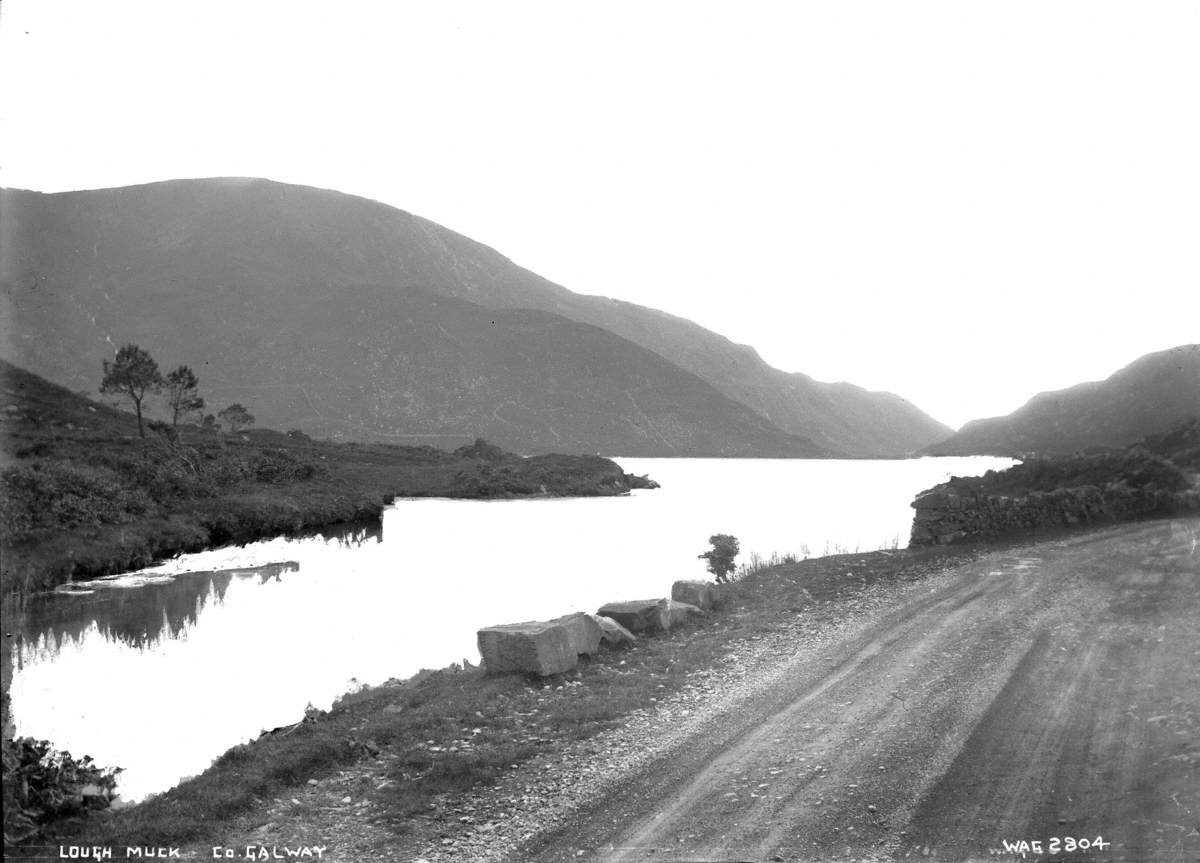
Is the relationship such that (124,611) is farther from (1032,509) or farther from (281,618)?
(1032,509)

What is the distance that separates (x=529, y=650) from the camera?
13.3 meters

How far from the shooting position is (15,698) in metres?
15.4

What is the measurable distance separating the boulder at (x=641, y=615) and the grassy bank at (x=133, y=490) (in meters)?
9.61

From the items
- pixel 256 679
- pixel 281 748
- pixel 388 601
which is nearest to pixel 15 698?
pixel 256 679

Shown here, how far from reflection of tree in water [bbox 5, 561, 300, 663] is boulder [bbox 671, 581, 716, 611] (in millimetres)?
12278

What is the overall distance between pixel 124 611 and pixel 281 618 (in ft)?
15.1

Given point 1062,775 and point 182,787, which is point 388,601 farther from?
point 1062,775

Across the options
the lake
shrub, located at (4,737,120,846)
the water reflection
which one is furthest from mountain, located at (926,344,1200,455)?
shrub, located at (4,737,120,846)

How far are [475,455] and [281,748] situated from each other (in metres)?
110

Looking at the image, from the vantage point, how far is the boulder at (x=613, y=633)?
1504cm

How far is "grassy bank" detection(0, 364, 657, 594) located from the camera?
103ft

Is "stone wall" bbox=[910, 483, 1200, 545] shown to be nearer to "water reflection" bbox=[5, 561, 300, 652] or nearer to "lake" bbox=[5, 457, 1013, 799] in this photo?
"lake" bbox=[5, 457, 1013, 799]

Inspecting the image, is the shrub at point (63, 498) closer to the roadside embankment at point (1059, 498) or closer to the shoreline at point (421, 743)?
the shoreline at point (421, 743)

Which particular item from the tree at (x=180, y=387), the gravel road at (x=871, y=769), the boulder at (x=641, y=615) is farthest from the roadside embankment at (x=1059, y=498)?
the tree at (x=180, y=387)
